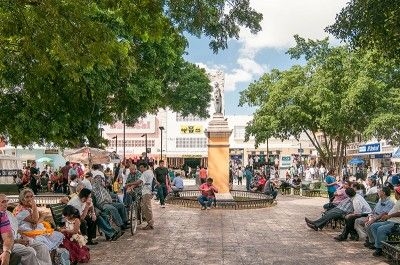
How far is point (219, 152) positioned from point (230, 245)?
12.2 m

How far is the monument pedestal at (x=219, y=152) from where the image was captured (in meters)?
23.4

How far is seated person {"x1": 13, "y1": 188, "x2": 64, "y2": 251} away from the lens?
7930 millimetres

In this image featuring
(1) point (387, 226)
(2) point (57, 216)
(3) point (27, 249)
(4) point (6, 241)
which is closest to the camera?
(4) point (6, 241)

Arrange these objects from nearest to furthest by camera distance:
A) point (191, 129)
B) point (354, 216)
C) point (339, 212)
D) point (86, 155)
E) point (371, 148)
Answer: point (354, 216), point (339, 212), point (86, 155), point (371, 148), point (191, 129)

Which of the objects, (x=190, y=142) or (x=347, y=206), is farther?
(x=190, y=142)

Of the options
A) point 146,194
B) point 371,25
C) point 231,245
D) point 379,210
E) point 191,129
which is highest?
point 191,129

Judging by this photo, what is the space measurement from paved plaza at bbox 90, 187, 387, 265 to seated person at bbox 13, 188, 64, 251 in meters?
1.60

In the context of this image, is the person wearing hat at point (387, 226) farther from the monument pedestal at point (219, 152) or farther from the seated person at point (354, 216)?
the monument pedestal at point (219, 152)

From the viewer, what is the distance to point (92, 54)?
409 inches

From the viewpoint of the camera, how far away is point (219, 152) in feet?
77.2

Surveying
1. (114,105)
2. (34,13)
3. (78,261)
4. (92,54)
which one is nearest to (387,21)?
(92,54)

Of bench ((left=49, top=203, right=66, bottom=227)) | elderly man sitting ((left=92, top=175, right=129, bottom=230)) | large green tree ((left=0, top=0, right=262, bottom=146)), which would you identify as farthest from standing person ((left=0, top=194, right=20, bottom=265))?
elderly man sitting ((left=92, top=175, right=129, bottom=230))

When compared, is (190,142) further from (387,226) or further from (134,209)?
(387,226)

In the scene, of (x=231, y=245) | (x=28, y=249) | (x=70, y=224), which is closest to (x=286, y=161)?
(x=231, y=245)
